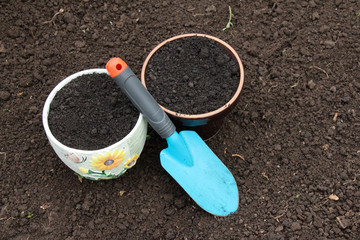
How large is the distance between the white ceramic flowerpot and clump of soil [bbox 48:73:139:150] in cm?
3

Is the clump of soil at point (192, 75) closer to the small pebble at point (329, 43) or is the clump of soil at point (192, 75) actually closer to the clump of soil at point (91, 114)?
the clump of soil at point (91, 114)

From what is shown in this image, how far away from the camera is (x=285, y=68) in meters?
1.96

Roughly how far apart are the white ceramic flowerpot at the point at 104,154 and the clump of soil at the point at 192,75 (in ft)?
0.57

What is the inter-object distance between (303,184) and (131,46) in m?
1.08

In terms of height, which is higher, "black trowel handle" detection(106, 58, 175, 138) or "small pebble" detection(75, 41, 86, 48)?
"black trowel handle" detection(106, 58, 175, 138)

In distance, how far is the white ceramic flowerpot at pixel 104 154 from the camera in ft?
4.67

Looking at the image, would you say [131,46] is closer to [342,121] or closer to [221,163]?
[221,163]

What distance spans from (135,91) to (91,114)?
22 cm

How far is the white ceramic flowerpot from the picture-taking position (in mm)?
1424

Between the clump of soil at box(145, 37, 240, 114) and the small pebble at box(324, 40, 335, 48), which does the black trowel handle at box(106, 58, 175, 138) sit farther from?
the small pebble at box(324, 40, 335, 48)

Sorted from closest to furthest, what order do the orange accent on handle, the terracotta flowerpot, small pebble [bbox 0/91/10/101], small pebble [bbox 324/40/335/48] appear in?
the orange accent on handle
the terracotta flowerpot
small pebble [bbox 0/91/10/101]
small pebble [bbox 324/40/335/48]

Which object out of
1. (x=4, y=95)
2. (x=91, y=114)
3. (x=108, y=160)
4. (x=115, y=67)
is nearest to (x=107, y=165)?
(x=108, y=160)

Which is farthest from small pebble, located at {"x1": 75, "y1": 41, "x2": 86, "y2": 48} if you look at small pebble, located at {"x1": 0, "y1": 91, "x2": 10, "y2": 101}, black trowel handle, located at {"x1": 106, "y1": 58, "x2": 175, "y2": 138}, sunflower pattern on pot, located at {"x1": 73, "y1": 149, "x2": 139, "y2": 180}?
sunflower pattern on pot, located at {"x1": 73, "y1": 149, "x2": 139, "y2": 180}

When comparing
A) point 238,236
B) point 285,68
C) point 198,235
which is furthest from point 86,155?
point 285,68
